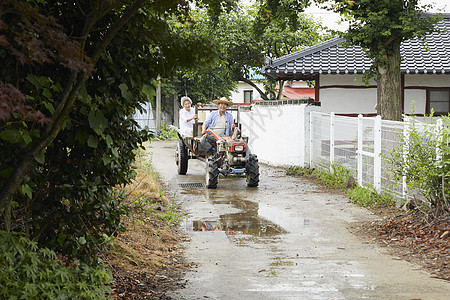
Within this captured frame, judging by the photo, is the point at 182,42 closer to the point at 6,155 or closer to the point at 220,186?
the point at 6,155

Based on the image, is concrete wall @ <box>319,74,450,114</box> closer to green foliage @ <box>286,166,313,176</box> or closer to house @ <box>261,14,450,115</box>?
house @ <box>261,14,450,115</box>

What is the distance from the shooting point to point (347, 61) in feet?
65.6

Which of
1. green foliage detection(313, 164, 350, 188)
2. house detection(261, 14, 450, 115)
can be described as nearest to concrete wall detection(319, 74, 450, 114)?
house detection(261, 14, 450, 115)

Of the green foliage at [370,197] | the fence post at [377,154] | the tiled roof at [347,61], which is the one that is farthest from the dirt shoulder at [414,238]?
the tiled roof at [347,61]

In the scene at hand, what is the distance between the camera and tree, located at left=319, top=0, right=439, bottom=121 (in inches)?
499

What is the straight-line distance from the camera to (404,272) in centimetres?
663

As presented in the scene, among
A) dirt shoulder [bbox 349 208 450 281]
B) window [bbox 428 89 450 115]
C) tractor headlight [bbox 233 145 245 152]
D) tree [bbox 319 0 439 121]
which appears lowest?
dirt shoulder [bbox 349 208 450 281]

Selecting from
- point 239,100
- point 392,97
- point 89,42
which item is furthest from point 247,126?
point 239,100

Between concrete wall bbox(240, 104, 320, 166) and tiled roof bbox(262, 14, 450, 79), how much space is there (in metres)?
1.38

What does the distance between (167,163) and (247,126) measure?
3.98 m

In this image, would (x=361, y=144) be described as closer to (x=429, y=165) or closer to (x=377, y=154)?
(x=377, y=154)

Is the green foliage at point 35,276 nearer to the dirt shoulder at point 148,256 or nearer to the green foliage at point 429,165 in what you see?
the dirt shoulder at point 148,256

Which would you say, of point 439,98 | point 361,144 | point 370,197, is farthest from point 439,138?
point 439,98

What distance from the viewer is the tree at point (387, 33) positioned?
41.6ft
